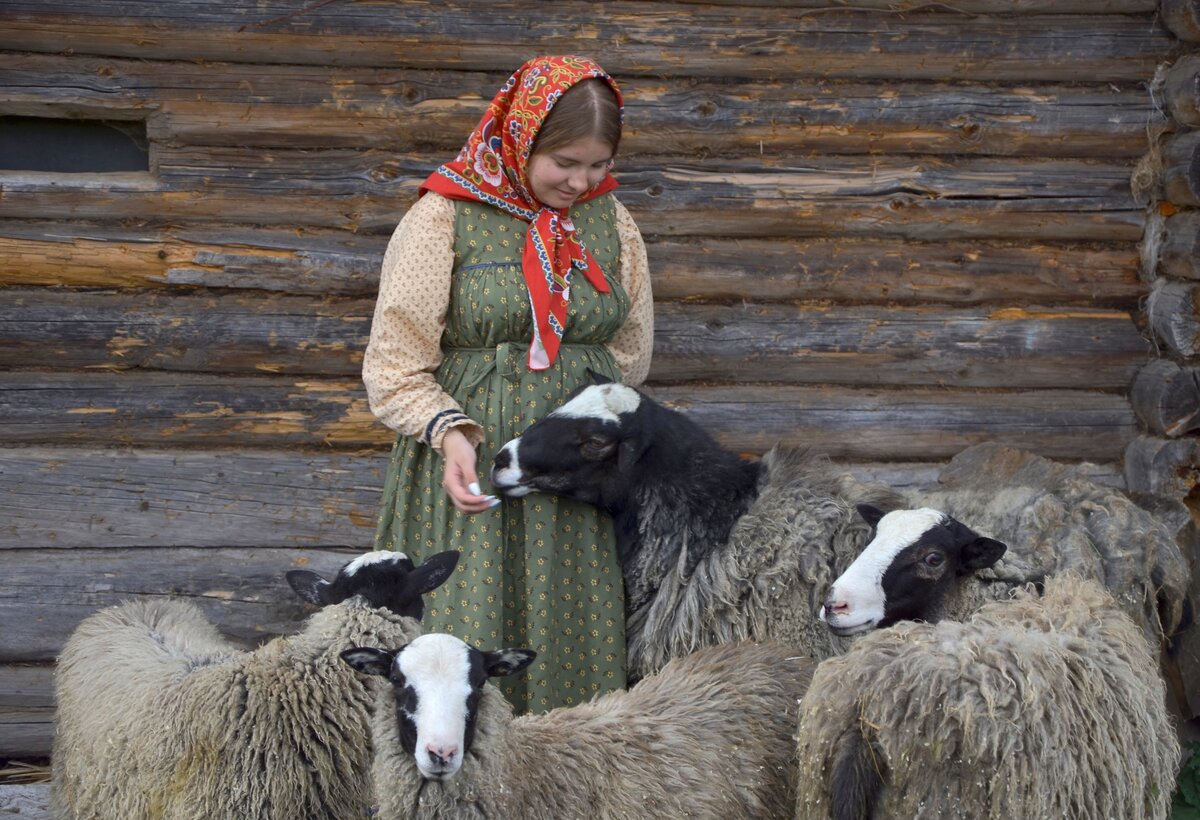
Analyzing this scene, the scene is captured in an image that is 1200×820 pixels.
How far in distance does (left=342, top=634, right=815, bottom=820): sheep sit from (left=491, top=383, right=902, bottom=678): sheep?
0.34 m

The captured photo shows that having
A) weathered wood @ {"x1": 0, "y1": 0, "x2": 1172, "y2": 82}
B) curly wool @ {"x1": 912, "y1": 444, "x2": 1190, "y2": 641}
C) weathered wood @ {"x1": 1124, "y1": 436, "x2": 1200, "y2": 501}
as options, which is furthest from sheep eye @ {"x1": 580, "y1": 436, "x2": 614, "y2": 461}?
weathered wood @ {"x1": 1124, "y1": 436, "x2": 1200, "y2": 501}

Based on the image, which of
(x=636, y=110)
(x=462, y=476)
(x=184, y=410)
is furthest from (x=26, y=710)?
(x=636, y=110)

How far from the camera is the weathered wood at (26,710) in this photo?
5.35 metres

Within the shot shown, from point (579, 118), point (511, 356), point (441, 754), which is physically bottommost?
point (441, 754)

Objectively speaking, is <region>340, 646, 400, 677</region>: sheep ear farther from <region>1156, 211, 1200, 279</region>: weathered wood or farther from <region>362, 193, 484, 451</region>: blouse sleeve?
<region>1156, 211, 1200, 279</region>: weathered wood

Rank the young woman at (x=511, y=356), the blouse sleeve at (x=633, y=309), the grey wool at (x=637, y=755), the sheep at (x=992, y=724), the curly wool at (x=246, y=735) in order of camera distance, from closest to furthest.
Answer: the sheep at (x=992, y=724) < the grey wool at (x=637, y=755) < the curly wool at (x=246, y=735) < the young woman at (x=511, y=356) < the blouse sleeve at (x=633, y=309)

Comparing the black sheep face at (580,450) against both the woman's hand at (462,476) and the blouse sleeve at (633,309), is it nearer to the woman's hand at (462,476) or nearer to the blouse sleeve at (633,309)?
the woman's hand at (462,476)

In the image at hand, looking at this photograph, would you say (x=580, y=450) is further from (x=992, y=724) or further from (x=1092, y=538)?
(x=1092, y=538)

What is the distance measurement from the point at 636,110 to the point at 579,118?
181 cm

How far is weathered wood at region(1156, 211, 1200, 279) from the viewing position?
5215 millimetres

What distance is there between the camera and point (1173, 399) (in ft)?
17.4

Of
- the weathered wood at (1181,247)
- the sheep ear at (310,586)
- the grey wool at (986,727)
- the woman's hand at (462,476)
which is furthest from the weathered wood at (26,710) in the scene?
the weathered wood at (1181,247)

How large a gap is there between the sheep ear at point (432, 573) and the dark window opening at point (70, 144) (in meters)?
2.65

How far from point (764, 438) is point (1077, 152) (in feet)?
6.19
